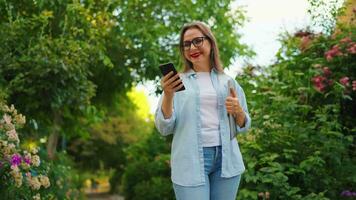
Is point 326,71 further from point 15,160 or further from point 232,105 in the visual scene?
point 15,160

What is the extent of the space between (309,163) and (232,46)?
3442mm

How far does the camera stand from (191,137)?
2574 mm

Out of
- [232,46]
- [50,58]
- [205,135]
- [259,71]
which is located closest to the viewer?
[205,135]

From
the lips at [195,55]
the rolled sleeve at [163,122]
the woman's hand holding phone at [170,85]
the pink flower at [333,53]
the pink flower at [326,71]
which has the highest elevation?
the pink flower at [333,53]

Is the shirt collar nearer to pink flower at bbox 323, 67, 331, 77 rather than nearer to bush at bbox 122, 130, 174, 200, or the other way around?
pink flower at bbox 323, 67, 331, 77

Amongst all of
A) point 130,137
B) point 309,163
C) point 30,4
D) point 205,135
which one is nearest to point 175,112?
point 205,135

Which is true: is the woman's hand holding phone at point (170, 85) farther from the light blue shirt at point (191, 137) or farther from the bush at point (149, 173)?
the bush at point (149, 173)

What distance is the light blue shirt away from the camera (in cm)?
256

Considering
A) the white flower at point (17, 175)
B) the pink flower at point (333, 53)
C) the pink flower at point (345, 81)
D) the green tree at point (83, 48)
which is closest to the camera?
the white flower at point (17, 175)

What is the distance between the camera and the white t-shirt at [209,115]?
2.59m

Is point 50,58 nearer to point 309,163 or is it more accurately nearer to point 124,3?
point 124,3

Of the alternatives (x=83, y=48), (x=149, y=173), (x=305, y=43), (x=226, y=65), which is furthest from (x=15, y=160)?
(x=149, y=173)

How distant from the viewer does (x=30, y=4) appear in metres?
6.11

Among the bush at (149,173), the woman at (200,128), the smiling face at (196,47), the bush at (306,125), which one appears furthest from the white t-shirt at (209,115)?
the bush at (149,173)
